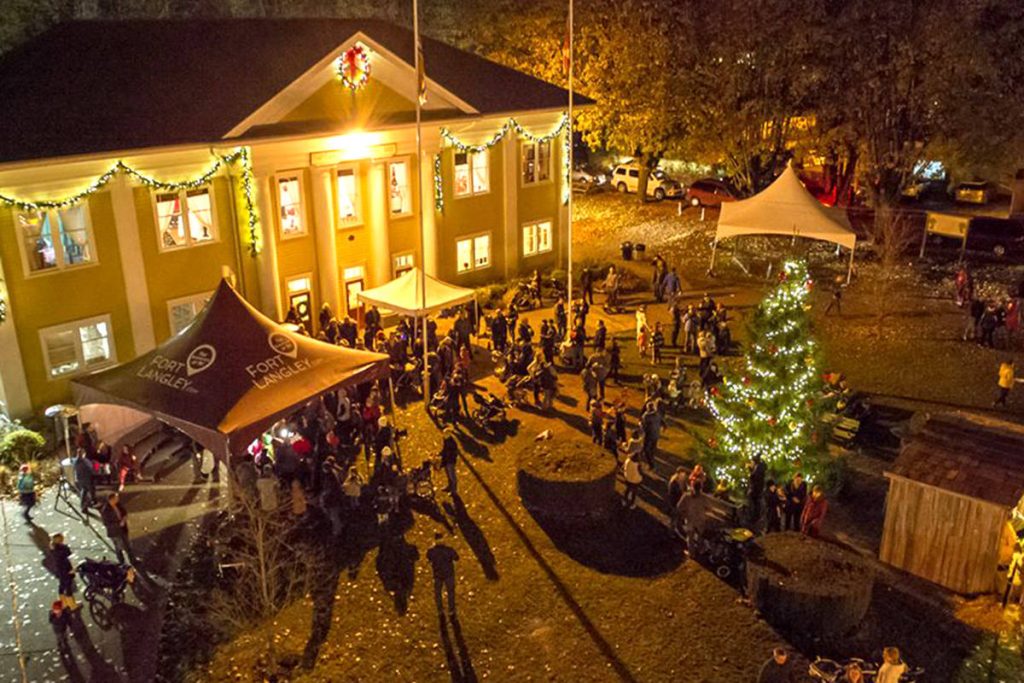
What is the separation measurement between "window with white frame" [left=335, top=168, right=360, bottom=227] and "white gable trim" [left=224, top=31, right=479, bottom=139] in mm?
2699

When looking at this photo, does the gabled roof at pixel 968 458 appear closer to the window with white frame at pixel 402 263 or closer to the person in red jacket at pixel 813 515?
the person in red jacket at pixel 813 515

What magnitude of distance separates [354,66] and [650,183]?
2365cm

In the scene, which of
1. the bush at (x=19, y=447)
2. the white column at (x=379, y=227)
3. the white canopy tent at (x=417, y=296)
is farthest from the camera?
the white column at (x=379, y=227)

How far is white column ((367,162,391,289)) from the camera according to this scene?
26812mm

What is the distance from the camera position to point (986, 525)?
14234 millimetres

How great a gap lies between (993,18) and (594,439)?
24996 millimetres

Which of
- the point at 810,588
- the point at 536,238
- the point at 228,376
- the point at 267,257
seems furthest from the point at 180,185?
the point at 810,588

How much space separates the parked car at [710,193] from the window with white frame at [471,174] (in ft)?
51.0

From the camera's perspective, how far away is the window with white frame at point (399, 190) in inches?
1080

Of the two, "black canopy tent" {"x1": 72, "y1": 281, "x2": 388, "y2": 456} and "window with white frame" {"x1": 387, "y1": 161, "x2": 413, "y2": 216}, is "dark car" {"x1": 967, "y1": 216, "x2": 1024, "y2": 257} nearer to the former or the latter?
"window with white frame" {"x1": 387, "y1": 161, "x2": 413, "y2": 216}

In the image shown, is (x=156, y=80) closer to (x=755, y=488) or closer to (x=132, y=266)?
(x=132, y=266)

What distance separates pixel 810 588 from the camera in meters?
13.5

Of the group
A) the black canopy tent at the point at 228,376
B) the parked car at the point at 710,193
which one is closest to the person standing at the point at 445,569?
the black canopy tent at the point at 228,376

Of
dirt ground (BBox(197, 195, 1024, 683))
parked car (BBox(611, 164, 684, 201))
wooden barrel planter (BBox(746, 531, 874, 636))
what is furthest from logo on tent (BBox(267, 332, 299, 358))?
parked car (BBox(611, 164, 684, 201))
